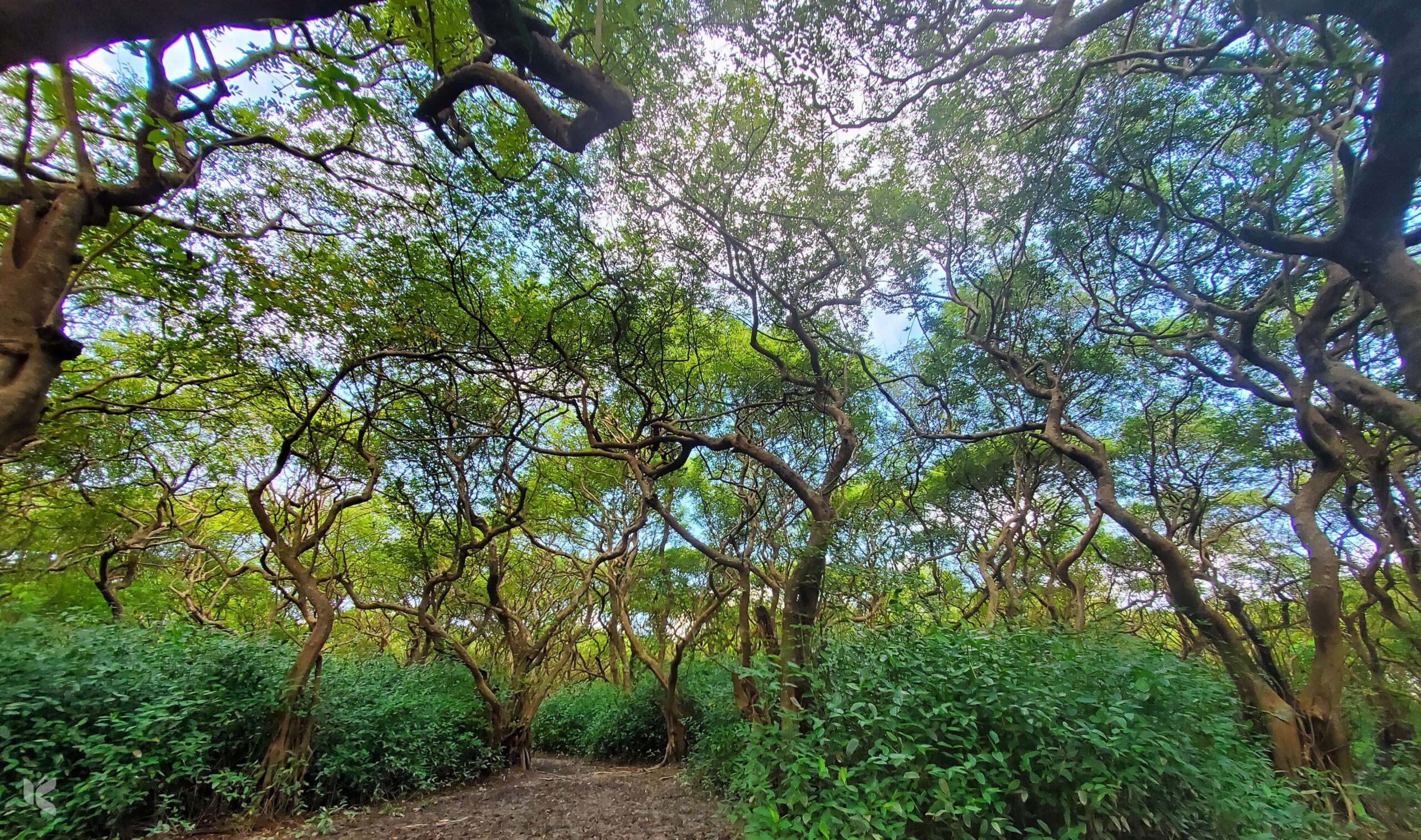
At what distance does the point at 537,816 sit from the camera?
5.65 metres

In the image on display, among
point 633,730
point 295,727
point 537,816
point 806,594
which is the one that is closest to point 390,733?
point 295,727

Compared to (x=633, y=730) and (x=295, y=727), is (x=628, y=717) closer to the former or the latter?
(x=633, y=730)

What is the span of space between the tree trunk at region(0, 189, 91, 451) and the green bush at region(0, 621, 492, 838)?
299cm

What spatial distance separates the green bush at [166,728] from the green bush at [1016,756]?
4834mm

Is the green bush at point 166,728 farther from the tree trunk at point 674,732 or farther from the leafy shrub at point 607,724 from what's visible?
the leafy shrub at point 607,724

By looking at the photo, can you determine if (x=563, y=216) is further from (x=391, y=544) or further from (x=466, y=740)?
(x=391, y=544)

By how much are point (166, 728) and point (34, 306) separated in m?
3.89

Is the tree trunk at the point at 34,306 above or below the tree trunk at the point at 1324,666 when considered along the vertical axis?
above

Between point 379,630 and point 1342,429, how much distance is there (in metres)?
18.0

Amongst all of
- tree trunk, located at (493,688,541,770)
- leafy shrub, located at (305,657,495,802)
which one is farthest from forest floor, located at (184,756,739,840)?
tree trunk, located at (493,688,541,770)

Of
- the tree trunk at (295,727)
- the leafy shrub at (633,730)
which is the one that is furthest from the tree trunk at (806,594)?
the leafy shrub at (633,730)

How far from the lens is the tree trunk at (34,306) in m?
2.46

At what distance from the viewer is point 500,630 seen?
11.5m

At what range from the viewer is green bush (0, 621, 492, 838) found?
3762 mm
